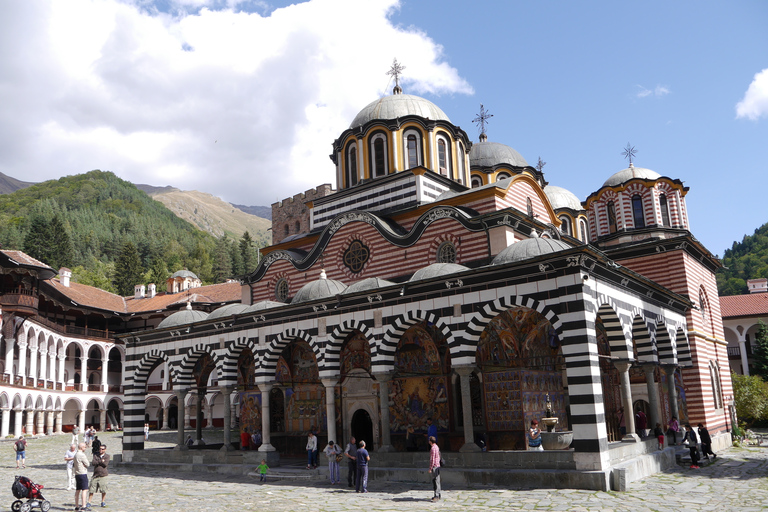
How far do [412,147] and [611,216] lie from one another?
9628 millimetres

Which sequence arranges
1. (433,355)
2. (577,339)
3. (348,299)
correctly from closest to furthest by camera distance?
(577,339)
(348,299)
(433,355)

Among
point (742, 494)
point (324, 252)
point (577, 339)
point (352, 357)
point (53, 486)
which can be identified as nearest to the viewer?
point (742, 494)

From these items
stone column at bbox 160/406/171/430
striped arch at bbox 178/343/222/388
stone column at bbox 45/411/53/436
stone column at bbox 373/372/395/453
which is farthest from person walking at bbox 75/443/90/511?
stone column at bbox 160/406/171/430

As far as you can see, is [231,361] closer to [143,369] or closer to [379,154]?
[143,369]

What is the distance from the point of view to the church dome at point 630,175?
25.8m

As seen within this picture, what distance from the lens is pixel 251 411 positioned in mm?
21562

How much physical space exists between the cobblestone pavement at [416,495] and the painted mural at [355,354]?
4421mm

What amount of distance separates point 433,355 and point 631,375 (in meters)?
8.16

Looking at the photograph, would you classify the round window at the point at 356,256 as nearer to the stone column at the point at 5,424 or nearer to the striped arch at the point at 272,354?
the striped arch at the point at 272,354

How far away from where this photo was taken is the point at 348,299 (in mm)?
15688

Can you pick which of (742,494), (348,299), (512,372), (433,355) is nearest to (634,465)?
(742,494)

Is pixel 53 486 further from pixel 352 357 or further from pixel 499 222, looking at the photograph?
pixel 499 222

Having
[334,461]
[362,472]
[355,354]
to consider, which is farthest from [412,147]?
[362,472]

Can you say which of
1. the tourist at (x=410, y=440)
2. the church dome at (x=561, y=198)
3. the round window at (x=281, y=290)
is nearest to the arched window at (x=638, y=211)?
the church dome at (x=561, y=198)
